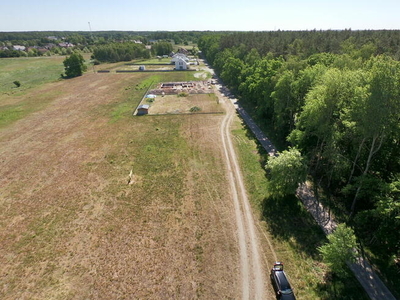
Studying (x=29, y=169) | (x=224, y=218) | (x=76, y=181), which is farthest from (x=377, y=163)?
(x=29, y=169)

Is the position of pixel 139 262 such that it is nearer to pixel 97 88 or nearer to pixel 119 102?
pixel 119 102

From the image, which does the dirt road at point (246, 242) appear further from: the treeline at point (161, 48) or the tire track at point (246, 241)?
the treeline at point (161, 48)

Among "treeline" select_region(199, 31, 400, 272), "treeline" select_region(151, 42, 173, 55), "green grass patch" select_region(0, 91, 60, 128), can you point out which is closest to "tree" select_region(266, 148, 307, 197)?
"treeline" select_region(199, 31, 400, 272)

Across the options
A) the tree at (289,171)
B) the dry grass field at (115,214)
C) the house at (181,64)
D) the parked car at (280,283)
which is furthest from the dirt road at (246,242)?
the house at (181,64)

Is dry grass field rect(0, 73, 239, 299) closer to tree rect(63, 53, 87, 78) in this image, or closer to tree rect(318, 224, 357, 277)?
tree rect(318, 224, 357, 277)

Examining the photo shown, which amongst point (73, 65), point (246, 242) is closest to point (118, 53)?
point (73, 65)

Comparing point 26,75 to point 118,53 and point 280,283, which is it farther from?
point 280,283
